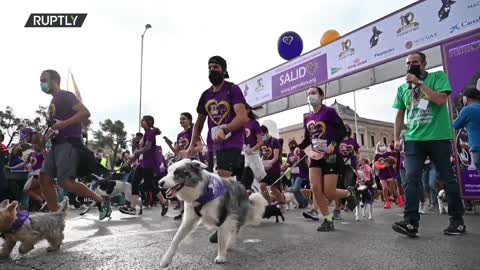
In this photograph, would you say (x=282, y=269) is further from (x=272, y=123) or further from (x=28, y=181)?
(x=272, y=123)

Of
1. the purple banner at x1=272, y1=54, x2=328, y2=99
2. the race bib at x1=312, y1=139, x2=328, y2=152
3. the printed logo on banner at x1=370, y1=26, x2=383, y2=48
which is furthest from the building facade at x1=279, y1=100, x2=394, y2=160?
the race bib at x1=312, y1=139, x2=328, y2=152

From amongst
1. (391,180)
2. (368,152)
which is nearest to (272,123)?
(391,180)

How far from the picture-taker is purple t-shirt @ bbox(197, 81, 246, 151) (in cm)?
454

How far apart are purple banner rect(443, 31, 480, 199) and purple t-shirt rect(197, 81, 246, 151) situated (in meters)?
5.68

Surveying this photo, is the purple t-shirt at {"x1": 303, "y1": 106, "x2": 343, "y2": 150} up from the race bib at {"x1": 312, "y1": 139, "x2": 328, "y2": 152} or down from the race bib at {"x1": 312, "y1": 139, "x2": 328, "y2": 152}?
up

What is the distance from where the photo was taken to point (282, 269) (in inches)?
118

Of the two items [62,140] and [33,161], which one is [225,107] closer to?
[62,140]

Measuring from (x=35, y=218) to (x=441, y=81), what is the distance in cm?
462

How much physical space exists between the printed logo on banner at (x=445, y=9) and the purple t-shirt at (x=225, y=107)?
381 inches

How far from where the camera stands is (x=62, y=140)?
4828mm

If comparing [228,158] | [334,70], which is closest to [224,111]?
[228,158]

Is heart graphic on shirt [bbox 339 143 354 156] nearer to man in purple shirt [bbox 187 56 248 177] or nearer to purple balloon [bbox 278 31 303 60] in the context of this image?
man in purple shirt [bbox 187 56 248 177]

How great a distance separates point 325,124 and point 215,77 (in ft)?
6.34

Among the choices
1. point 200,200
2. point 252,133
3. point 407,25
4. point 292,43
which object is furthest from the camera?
point 292,43
